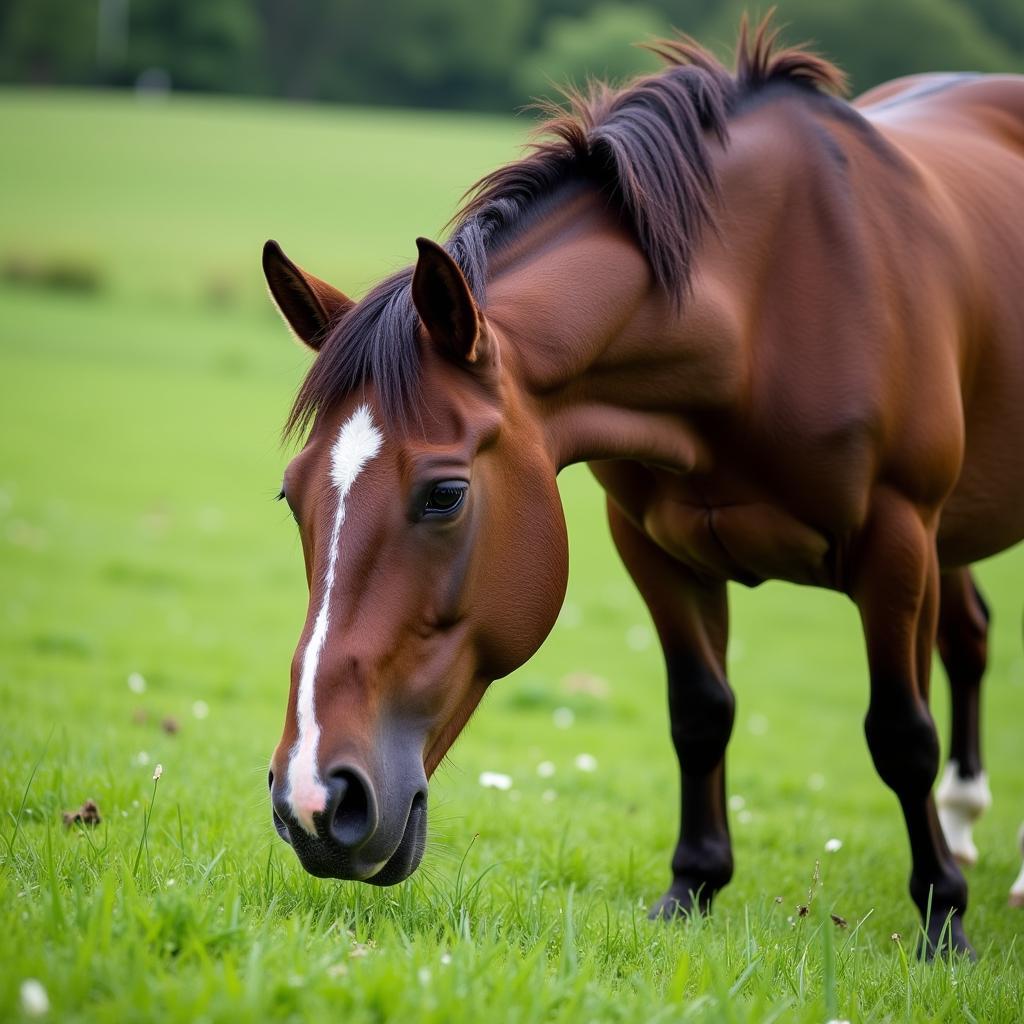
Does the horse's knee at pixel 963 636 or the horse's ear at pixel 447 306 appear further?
the horse's knee at pixel 963 636

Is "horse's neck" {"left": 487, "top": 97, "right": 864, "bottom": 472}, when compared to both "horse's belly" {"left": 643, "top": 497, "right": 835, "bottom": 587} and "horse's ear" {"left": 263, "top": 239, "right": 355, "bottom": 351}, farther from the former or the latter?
"horse's ear" {"left": 263, "top": 239, "right": 355, "bottom": 351}

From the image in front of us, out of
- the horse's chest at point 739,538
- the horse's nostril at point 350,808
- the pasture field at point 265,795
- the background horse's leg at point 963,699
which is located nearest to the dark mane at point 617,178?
the pasture field at point 265,795

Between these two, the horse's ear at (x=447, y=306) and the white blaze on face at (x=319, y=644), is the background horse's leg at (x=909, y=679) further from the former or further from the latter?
the white blaze on face at (x=319, y=644)

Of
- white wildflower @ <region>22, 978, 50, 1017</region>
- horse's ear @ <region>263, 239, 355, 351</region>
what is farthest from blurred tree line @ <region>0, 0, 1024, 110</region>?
white wildflower @ <region>22, 978, 50, 1017</region>

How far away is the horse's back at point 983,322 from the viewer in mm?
4223

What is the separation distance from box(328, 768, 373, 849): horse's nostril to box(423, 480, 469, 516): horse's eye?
0.64 m

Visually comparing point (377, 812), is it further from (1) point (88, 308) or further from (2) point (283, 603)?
(1) point (88, 308)

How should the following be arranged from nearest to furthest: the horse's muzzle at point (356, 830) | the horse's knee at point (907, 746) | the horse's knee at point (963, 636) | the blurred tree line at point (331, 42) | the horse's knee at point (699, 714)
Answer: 1. the horse's muzzle at point (356, 830)
2. the horse's knee at point (907, 746)
3. the horse's knee at point (699, 714)
4. the horse's knee at point (963, 636)
5. the blurred tree line at point (331, 42)

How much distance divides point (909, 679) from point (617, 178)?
1.87 metres

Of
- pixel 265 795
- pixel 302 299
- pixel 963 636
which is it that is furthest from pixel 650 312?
pixel 963 636

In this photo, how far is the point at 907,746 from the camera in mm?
3982

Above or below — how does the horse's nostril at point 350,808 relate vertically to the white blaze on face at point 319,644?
below

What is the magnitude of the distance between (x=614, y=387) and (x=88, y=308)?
28.9 meters

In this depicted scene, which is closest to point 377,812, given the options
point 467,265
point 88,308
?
point 467,265
